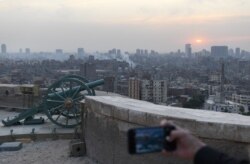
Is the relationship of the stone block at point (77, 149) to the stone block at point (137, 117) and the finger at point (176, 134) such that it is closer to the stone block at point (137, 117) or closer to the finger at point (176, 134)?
the stone block at point (137, 117)

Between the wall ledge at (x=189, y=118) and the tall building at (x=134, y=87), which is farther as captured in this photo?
the tall building at (x=134, y=87)

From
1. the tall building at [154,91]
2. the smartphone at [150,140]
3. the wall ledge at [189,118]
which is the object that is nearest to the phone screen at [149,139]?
the smartphone at [150,140]

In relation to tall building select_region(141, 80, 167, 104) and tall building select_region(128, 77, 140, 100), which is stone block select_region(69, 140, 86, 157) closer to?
tall building select_region(128, 77, 140, 100)

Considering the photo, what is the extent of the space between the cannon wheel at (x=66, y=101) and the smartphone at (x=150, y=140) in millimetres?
8051

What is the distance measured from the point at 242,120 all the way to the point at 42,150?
4.22 meters

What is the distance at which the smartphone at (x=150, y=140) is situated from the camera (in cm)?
142

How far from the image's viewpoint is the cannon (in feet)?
31.9

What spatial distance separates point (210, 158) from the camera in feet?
4.59

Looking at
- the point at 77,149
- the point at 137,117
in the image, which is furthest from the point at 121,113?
the point at 77,149

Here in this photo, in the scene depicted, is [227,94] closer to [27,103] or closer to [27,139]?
[27,103]

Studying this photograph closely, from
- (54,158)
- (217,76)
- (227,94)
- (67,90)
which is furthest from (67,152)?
(217,76)

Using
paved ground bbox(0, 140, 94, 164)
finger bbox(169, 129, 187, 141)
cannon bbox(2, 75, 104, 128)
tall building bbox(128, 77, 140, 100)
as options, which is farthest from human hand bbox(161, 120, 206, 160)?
tall building bbox(128, 77, 140, 100)

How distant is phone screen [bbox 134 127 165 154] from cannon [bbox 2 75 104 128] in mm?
8020

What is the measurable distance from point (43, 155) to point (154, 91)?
33.7 m
